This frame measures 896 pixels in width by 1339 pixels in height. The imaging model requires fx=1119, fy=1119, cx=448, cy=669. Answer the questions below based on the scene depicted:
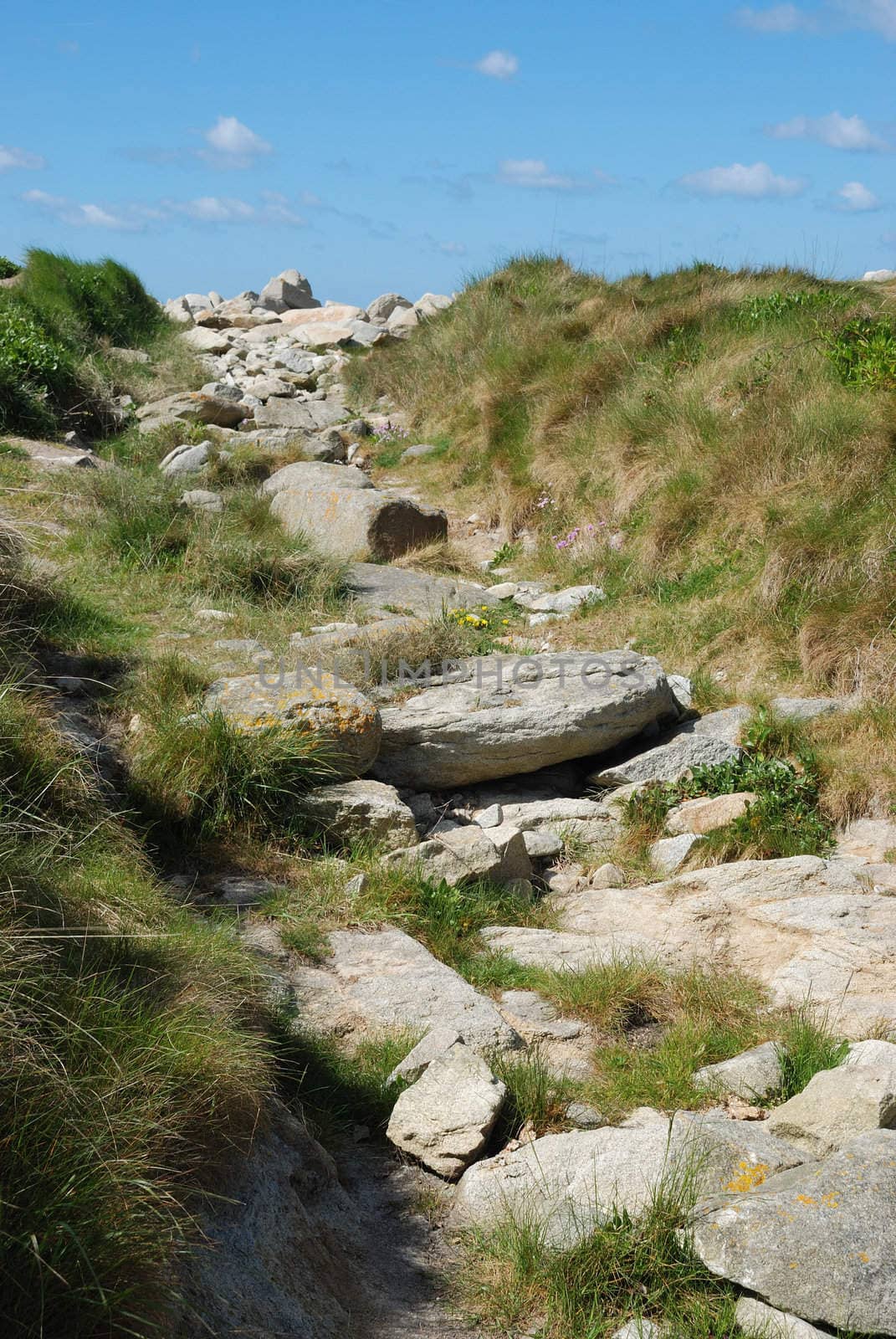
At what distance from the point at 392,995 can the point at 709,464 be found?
18.4 feet

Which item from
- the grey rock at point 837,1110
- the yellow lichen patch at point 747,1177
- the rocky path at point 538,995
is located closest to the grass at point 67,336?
the rocky path at point 538,995

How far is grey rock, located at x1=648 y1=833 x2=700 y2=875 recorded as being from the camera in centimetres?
560

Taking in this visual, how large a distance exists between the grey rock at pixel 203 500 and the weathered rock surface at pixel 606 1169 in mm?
6824

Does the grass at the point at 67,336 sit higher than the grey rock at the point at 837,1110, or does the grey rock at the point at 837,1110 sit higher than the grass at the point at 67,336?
the grass at the point at 67,336

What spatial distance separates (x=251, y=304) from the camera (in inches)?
995

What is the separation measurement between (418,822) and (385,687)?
920 mm

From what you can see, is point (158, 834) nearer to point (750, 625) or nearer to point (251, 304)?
point (750, 625)

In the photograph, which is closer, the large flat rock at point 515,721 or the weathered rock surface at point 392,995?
the weathered rock surface at point 392,995

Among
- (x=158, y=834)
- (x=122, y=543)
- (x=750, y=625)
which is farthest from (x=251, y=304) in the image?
(x=158, y=834)

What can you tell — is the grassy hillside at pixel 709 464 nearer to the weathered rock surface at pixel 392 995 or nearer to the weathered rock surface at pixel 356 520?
the weathered rock surface at pixel 356 520

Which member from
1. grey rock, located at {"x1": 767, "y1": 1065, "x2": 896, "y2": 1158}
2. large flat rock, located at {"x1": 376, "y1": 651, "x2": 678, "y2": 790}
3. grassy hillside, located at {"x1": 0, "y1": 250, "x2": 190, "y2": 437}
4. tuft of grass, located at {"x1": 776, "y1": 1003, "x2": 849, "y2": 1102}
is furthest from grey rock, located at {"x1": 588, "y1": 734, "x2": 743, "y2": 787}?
grassy hillside, located at {"x1": 0, "y1": 250, "x2": 190, "y2": 437}

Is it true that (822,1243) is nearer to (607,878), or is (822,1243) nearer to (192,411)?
(607,878)

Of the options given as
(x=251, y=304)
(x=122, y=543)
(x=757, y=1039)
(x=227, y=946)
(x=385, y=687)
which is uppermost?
(x=251, y=304)

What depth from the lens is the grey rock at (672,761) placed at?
20.5 feet
